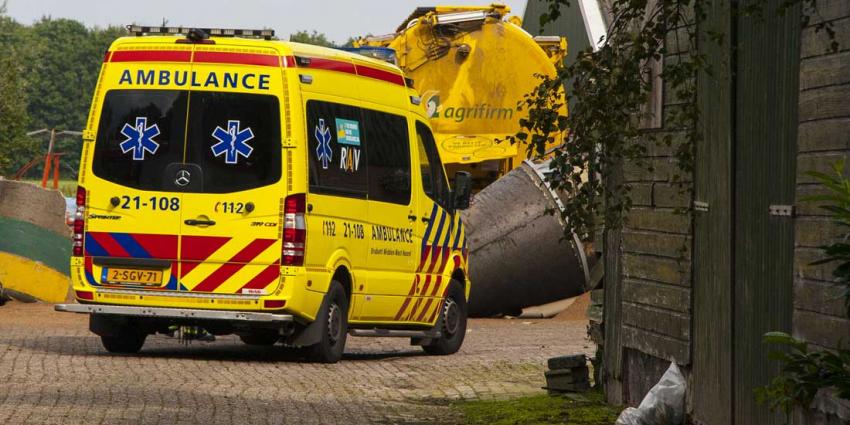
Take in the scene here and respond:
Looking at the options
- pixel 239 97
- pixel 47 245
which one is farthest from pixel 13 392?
pixel 47 245

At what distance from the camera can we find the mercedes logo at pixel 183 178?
49.4ft

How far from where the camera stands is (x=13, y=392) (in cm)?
1198

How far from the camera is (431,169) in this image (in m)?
17.6

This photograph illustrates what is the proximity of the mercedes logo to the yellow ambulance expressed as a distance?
0.02 m

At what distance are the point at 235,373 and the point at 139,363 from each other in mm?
1035

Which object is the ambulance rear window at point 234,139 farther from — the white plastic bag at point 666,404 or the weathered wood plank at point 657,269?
the white plastic bag at point 666,404

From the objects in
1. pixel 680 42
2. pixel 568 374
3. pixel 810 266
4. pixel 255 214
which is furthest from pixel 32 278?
pixel 810 266

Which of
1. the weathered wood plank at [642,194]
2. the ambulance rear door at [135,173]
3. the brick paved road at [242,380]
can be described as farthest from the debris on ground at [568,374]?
the ambulance rear door at [135,173]

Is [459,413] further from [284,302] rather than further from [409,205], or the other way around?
[409,205]

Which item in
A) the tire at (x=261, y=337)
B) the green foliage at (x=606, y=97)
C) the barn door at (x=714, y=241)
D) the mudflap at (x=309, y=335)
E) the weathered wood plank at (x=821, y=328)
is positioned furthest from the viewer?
the tire at (x=261, y=337)

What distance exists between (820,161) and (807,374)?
1396mm

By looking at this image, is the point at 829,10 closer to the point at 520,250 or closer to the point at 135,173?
the point at 135,173

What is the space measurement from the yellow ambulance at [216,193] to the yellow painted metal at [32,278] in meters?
8.55

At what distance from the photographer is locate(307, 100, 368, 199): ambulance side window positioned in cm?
1527
